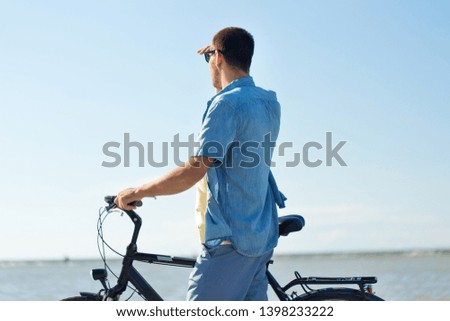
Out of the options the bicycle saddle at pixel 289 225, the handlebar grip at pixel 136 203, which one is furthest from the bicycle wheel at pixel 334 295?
the handlebar grip at pixel 136 203

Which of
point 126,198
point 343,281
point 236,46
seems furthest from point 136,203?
point 343,281

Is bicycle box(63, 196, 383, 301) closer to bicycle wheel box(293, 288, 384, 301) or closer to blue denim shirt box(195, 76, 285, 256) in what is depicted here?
bicycle wheel box(293, 288, 384, 301)

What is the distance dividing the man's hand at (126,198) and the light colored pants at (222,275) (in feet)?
1.63

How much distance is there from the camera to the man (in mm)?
3883

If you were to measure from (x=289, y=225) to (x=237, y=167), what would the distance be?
0.58m

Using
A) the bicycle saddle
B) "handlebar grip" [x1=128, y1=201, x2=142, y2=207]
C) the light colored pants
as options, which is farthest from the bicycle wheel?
"handlebar grip" [x1=128, y1=201, x2=142, y2=207]

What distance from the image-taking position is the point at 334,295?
448 cm

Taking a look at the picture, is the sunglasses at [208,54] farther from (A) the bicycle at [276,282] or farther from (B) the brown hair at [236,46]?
(A) the bicycle at [276,282]

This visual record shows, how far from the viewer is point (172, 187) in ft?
12.8

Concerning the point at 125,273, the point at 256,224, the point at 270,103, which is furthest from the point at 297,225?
the point at 125,273
